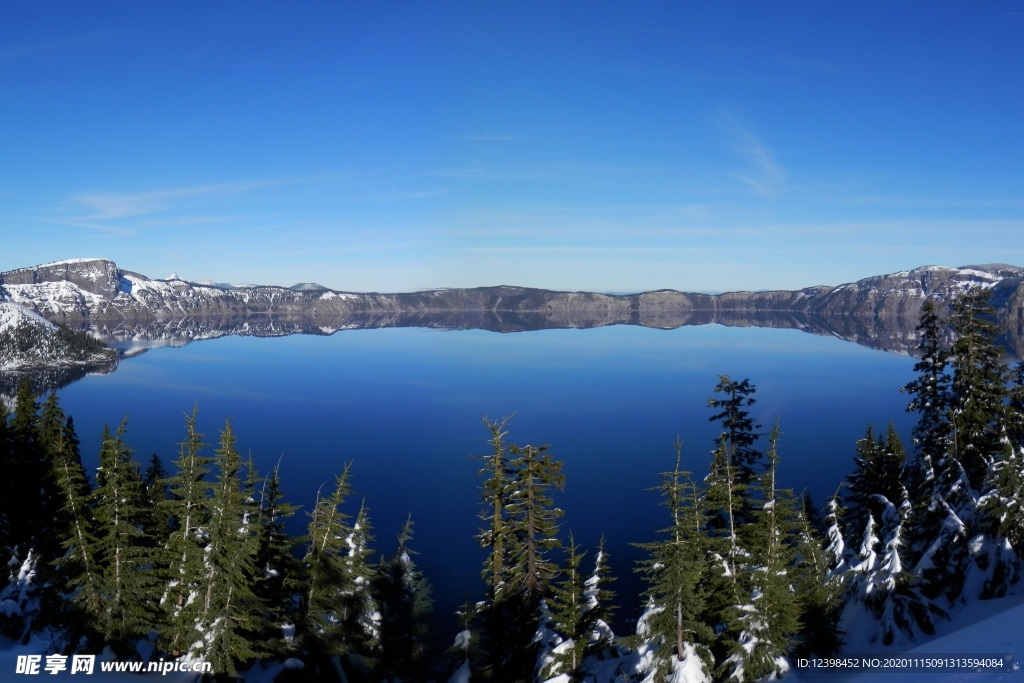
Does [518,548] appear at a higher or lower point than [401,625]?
higher

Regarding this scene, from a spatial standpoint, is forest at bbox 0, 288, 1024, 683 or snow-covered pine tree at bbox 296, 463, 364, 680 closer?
forest at bbox 0, 288, 1024, 683

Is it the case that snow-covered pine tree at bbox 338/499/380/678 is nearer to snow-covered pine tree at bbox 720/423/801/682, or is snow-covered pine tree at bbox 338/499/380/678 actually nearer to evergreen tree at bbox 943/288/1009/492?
snow-covered pine tree at bbox 720/423/801/682

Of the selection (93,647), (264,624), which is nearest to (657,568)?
(264,624)

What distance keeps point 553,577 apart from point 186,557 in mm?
13921

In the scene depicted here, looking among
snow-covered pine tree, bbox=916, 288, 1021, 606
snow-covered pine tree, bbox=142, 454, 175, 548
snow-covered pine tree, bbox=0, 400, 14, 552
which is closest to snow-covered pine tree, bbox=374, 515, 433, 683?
snow-covered pine tree, bbox=142, 454, 175, 548

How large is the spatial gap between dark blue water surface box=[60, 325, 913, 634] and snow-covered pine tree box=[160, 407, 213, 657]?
3996 millimetres

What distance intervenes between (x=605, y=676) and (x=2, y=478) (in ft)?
122

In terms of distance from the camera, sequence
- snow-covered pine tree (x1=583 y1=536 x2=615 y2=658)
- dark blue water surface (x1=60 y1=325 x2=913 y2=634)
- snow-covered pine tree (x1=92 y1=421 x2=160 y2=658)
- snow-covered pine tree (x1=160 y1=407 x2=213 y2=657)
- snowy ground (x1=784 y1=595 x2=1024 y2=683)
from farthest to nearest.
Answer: dark blue water surface (x1=60 y1=325 x2=913 y2=634), snow-covered pine tree (x1=92 y1=421 x2=160 y2=658), snow-covered pine tree (x1=160 y1=407 x2=213 y2=657), snow-covered pine tree (x1=583 y1=536 x2=615 y2=658), snowy ground (x1=784 y1=595 x2=1024 y2=683)

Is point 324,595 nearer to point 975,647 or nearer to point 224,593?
point 224,593

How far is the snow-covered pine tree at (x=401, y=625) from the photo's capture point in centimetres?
2945

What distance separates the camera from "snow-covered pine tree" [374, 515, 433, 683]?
2945 centimetres

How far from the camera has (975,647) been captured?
16.3 metres

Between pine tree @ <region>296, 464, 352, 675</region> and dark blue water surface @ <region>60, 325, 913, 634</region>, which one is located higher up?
pine tree @ <region>296, 464, 352, 675</region>

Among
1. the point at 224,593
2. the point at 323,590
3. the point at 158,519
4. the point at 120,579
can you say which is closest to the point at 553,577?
the point at 323,590
